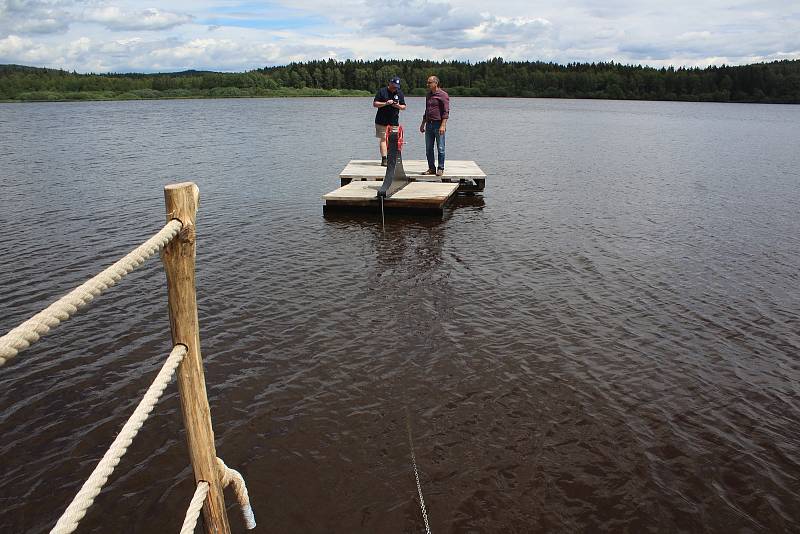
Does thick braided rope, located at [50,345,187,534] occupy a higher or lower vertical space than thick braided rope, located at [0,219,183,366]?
lower

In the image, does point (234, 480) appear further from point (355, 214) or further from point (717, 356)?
point (355, 214)

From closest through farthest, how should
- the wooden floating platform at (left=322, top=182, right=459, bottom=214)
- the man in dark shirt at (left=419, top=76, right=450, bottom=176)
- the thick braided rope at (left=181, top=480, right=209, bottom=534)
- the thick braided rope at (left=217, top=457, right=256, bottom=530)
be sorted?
the thick braided rope at (left=181, top=480, right=209, bottom=534) < the thick braided rope at (left=217, top=457, right=256, bottom=530) < the wooden floating platform at (left=322, top=182, right=459, bottom=214) < the man in dark shirt at (left=419, top=76, right=450, bottom=176)

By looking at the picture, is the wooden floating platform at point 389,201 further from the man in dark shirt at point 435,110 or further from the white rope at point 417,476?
the white rope at point 417,476

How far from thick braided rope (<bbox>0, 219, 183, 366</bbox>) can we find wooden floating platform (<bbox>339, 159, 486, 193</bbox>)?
574 inches

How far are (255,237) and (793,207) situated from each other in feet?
50.4

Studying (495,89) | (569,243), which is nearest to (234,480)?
(569,243)

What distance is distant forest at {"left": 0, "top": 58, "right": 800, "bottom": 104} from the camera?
4619 inches

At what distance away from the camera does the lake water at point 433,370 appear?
4738 millimetres

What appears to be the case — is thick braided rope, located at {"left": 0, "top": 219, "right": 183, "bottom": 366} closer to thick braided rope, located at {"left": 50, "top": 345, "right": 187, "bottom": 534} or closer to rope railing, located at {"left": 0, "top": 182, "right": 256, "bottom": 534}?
rope railing, located at {"left": 0, "top": 182, "right": 256, "bottom": 534}

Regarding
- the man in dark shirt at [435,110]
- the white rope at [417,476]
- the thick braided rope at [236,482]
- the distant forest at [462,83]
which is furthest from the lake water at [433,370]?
the distant forest at [462,83]

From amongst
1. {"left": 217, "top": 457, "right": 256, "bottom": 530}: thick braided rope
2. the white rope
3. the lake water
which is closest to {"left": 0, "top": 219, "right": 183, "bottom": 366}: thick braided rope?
{"left": 217, "top": 457, "right": 256, "bottom": 530}: thick braided rope

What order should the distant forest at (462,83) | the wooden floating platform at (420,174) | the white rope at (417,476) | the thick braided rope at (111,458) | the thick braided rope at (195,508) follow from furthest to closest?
the distant forest at (462,83)
the wooden floating platform at (420,174)
the white rope at (417,476)
the thick braided rope at (195,508)
the thick braided rope at (111,458)

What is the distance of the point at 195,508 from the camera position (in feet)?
8.48

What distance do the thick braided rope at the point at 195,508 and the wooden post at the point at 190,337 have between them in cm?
4
